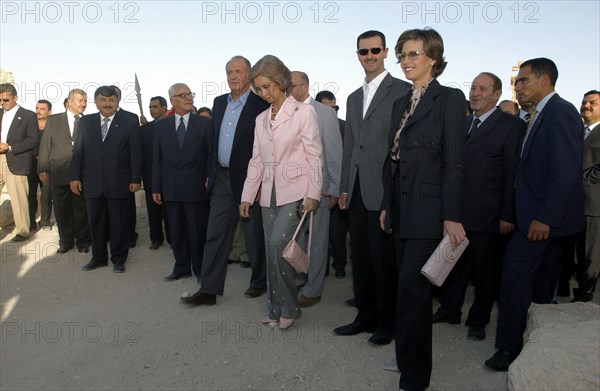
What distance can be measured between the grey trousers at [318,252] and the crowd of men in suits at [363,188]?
15 mm

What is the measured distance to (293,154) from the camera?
382cm

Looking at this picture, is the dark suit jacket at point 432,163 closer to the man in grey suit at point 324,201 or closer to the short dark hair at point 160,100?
the man in grey suit at point 324,201

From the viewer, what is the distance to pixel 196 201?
17.1 feet

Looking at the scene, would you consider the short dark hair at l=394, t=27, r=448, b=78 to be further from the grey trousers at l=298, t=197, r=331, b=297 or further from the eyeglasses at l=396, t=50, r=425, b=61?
the grey trousers at l=298, t=197, r=331, b=297

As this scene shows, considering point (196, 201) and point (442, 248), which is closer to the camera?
point (442, 248)

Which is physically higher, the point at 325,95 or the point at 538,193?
the point at 325,95

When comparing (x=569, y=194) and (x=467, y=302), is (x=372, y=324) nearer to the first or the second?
(x=467, y=302)

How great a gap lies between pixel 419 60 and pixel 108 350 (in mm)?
2988

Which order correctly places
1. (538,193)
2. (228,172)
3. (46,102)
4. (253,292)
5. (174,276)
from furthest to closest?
(46,102), (174,276), (253,292), (228,172), (538,193)

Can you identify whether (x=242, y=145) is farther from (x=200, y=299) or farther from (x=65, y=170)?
(x=65, y=170)

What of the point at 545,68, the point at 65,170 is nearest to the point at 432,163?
the point at 545,68

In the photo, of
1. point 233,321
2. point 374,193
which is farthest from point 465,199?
point 233,321

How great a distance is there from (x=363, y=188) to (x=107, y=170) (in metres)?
3.62

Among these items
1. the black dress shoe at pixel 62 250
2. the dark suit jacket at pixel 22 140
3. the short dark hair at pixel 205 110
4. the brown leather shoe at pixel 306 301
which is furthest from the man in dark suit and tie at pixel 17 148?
the brown leather shoe at pixel 306 301
